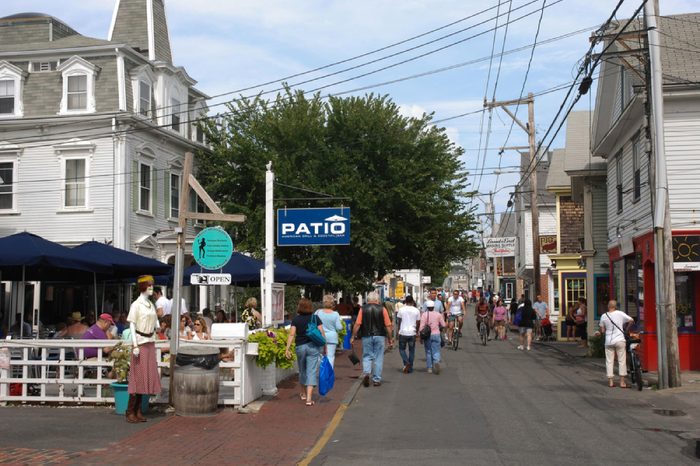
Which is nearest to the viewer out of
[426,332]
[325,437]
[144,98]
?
[325,437]

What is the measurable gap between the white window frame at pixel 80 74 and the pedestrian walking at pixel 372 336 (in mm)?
17544

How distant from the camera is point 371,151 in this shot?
31562 mm

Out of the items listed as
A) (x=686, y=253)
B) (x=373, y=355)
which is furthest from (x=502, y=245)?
(x=373, y=355)

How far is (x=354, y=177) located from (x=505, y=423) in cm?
1988

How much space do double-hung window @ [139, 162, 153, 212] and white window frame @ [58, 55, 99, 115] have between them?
9.32 ft

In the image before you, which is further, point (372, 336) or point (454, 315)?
point (454, 315)

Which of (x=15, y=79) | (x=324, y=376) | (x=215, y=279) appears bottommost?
(x=324, y=376)

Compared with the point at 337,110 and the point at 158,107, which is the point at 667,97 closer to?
the point at 337,110

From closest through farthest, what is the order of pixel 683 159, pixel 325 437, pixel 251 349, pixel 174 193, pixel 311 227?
pixel 325 437, pixel 251 349, pixel 683 159, pixel 311 227, pixel 174 193

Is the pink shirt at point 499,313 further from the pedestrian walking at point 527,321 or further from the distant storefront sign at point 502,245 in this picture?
the distant storefront sign at point 502,245

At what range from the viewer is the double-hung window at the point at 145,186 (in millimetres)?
31797

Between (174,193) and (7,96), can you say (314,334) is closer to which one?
(7,96)

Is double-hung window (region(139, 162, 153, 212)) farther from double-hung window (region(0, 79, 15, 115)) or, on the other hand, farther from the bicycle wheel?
the bicycle wheel

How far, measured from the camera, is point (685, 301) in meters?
20.0
